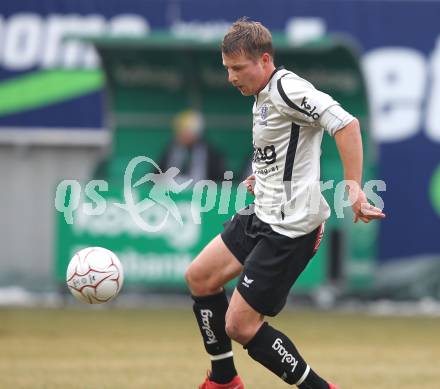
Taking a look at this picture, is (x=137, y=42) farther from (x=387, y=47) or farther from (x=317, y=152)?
(x=317, y=152)

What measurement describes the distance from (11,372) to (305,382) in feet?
9.60

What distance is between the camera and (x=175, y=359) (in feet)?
32.9

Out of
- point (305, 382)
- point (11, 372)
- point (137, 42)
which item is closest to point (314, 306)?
point (137, 42)

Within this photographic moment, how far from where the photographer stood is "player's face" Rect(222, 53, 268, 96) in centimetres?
680

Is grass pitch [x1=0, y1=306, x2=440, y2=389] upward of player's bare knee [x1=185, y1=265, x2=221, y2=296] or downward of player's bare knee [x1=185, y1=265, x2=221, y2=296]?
downward

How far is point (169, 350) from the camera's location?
35.0 feet

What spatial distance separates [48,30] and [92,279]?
9.20 meters

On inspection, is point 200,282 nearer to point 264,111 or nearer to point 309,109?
point 264,111

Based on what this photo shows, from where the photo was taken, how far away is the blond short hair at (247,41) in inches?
267

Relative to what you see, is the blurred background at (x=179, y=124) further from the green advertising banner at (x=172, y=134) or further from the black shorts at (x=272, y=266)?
the black shorts at (x=272, y=266)

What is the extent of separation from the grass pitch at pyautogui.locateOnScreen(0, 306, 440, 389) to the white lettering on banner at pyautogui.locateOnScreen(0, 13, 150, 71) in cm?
377

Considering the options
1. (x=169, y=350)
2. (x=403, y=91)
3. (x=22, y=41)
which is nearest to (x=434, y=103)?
(x=403, y=91)

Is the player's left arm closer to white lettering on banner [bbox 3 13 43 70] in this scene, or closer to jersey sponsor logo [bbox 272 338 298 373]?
jersey sponsor logo [bbox 272 338 298 373]

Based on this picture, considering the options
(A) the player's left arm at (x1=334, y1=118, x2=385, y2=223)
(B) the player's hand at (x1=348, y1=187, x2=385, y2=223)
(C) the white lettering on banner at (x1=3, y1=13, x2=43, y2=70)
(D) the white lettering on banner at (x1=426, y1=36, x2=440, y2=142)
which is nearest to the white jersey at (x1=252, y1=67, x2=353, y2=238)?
(A) the player's left arm at (x1=334, y1=118, x2=385, y2=223)
